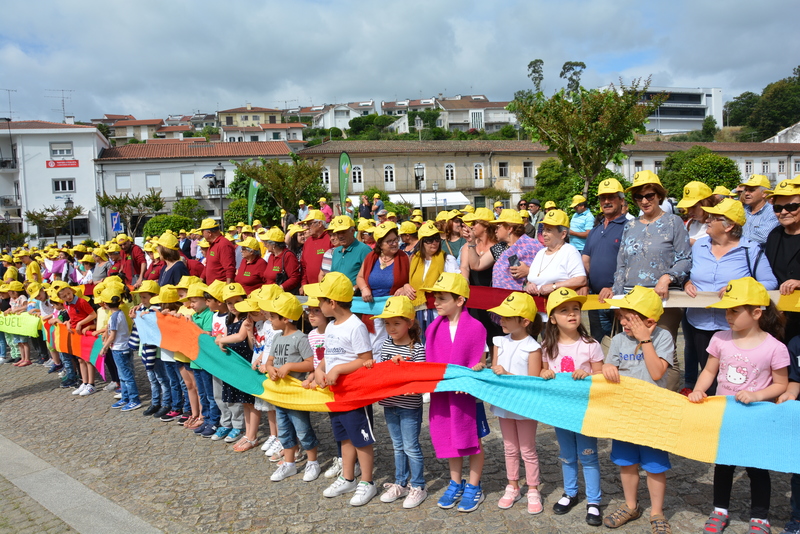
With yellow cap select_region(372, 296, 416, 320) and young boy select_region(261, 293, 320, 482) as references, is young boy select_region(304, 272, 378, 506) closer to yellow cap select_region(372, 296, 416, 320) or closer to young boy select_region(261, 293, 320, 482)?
young boy select_region(261, 293, 320, 482)

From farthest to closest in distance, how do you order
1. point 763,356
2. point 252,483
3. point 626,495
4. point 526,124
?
point 526,124 → point 252,483 → point 626,495 → point 763,356

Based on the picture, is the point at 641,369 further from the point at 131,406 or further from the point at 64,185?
the point at 64,185

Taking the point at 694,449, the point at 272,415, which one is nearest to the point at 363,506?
the point at 272,415

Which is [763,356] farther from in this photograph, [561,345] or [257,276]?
[257,276]

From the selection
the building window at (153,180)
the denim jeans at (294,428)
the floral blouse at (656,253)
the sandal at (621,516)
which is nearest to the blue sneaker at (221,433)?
the denim jeans at (294,428)

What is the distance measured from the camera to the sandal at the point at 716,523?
4156 millimetres

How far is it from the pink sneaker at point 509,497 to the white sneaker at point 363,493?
1.07 metres

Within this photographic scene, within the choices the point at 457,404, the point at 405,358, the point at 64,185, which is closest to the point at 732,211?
the point at 457,404

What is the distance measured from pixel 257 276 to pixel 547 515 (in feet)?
17.4

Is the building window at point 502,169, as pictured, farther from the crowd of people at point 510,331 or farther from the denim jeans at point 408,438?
the denim jeans at point 408,438

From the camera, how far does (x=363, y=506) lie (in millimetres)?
5125

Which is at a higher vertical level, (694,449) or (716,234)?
(716,234)

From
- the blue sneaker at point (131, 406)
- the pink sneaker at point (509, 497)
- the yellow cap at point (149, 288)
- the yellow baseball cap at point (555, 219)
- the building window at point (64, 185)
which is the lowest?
the blue sneaker at point (131, 406)

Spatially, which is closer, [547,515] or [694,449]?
[694,449]
